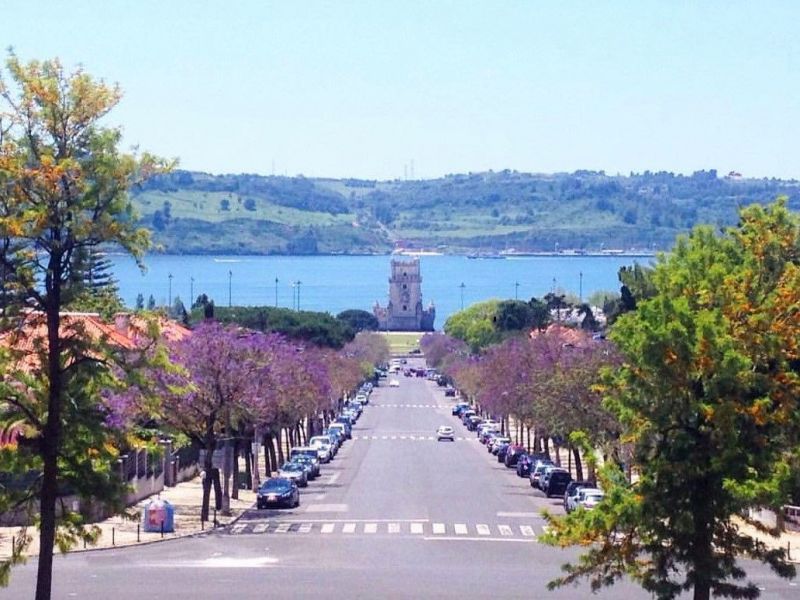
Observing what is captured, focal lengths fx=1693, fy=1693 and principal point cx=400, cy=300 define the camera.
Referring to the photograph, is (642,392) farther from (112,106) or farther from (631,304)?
(631,304)

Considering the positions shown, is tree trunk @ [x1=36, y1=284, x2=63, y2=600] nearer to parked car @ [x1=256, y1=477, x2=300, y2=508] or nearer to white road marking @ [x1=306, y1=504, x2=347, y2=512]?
white road marking @ [x1=306, y1=504, x2=347, y2=512]

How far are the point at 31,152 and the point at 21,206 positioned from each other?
843mm

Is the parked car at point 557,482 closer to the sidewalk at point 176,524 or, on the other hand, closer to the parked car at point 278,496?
the parked car at point 278,496

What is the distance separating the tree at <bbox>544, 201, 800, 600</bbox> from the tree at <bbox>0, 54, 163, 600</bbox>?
772cm

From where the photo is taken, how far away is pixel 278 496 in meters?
56.1

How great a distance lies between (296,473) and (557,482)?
34.3ft

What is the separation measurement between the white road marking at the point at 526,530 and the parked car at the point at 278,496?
30.0 ft

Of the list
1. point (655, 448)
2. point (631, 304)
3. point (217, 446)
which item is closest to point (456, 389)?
point (631, 304)

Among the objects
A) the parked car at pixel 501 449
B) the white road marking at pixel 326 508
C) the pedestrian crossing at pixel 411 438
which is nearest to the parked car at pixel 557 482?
the white road marking at pixel 326 508

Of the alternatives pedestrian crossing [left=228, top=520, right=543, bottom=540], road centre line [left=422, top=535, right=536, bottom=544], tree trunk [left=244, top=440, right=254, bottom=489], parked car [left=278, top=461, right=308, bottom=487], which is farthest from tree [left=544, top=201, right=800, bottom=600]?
tree trunk [left=244, top=440, right=254, bottom=489]

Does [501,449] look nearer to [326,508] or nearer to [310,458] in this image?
[310,458]

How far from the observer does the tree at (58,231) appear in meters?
24.5

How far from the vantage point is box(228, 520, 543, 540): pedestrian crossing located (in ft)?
158

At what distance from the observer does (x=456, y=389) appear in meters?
157
